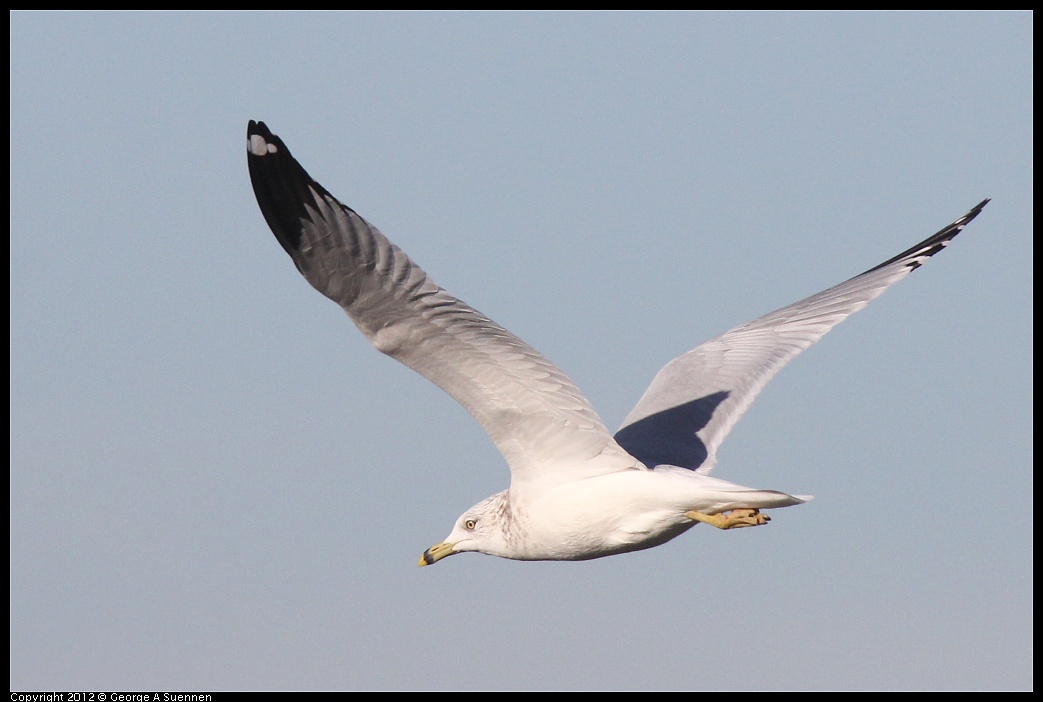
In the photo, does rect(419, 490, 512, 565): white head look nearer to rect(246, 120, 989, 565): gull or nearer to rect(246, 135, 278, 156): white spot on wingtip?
rect(246, 120, 989, 565): gull

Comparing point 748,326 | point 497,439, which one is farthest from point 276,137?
point 748,326

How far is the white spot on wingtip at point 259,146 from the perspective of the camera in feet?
22.1

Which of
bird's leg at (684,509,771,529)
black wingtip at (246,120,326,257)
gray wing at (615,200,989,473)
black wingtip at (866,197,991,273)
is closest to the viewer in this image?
black wingtip at (246,120,326,257)

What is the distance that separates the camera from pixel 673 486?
7859 mm

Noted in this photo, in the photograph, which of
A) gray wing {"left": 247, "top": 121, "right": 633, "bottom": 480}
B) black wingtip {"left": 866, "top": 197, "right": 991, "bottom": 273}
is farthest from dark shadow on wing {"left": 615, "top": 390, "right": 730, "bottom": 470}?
black wingtip {"left": 866, "top": 197, "right": 991, "bottom": 273}

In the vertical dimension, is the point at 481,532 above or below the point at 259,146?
below

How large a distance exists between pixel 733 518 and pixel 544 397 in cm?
140

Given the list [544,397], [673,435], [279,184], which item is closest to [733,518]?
[544,397]

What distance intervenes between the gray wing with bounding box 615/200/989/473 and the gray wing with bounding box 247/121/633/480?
1.70m

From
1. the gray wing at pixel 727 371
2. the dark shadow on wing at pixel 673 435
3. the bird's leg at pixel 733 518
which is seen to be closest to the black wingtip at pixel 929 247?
the gray wing at pixel 727 371

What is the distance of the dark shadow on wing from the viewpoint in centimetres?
923

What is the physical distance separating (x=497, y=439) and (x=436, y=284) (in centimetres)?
165

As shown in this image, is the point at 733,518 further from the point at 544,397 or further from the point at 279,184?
the point at 279,184

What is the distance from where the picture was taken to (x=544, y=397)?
306 inches
